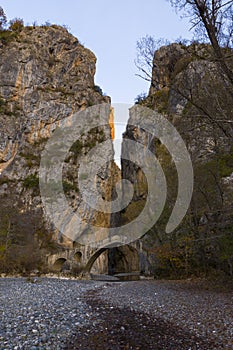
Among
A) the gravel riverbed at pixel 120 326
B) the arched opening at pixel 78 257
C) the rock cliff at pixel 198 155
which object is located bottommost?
the arched opening at pixel 78 257

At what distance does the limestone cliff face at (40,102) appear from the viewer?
44.0 metres

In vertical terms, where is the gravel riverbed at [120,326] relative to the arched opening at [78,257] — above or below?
above

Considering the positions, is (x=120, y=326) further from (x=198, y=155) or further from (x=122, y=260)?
(x=122, y=260)

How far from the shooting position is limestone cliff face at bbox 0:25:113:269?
144 feet

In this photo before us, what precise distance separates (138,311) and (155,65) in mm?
6729

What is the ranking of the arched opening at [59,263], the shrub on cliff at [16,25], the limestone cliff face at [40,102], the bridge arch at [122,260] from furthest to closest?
the shrub on cliff at [16,25] < the bridge arch at [122,260] < the limestone cliff face at [40,102] < the arched opening at [59,263]

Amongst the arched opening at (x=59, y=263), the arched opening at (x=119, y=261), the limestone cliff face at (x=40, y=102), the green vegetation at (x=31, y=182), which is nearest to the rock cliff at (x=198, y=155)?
the arched opening at (x=59, y=263)

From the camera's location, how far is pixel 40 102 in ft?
162

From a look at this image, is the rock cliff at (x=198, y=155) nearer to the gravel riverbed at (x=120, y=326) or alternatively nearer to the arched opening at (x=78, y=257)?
the gravel riverbed at (x=120, y=326)

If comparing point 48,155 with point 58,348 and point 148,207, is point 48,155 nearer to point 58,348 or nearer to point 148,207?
point 148,207

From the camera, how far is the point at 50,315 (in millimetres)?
7062

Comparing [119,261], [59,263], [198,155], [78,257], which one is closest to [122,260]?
[119,261]

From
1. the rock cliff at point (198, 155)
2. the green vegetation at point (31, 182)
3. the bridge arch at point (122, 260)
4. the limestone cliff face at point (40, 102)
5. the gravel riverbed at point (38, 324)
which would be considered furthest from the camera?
the bridge arch at point (122, 260)

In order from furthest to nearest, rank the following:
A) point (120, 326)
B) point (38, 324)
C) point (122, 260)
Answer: point (122, 260) < point (120, 326) < point (38, 324)
